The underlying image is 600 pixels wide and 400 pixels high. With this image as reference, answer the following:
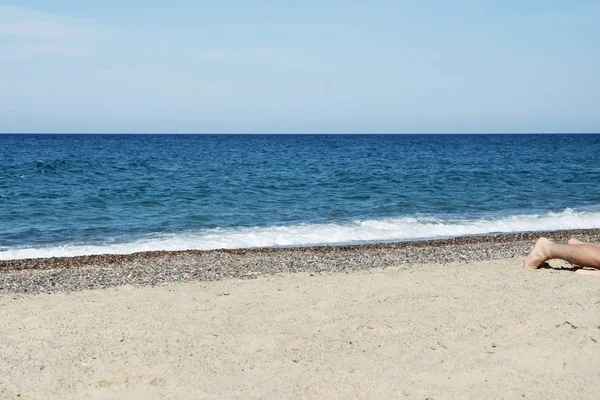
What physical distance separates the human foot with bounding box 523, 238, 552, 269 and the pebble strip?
1.47 m

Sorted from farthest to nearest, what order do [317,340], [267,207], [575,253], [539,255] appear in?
[267,207]
[539,255]
[575,253]
[317,340]

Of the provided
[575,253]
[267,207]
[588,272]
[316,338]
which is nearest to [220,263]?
[316,338]

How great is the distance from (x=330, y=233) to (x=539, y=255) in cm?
793

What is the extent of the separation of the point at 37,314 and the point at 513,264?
6439mm

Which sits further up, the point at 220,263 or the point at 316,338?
the point at 316,338

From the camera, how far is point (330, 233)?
15.4 m

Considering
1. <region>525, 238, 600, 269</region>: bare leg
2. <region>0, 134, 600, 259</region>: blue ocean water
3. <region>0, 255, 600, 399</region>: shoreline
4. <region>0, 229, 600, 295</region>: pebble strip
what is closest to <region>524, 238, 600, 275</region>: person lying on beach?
<region>525, 238, 600, 269</region>: bare leg

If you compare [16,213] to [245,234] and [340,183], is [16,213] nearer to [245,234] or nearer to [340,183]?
[245,234]

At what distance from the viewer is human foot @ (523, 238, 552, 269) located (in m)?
7.78

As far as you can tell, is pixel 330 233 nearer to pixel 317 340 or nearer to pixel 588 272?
pixel 588 272

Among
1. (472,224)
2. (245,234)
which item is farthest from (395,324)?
(472,224)

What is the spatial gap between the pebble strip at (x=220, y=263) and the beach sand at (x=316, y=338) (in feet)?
2.78

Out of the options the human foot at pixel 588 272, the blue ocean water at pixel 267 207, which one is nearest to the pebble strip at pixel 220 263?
the blue ocean water at pixel 267 207

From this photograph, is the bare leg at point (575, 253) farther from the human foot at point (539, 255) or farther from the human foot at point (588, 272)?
the human foot at point (588, 272)
